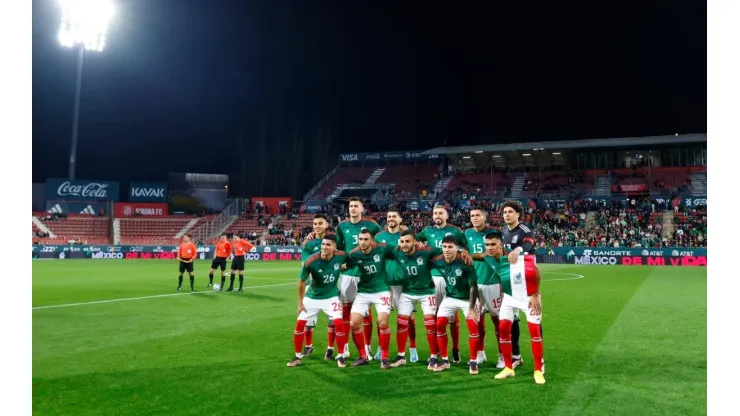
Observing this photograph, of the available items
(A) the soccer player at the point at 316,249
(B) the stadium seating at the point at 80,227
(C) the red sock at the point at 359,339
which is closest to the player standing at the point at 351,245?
(A) the soccer player at the point at 316,249

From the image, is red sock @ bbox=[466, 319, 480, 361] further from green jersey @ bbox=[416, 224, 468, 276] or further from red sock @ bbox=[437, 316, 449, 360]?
green jersey @ bbox=[416, 224, 468, 276]

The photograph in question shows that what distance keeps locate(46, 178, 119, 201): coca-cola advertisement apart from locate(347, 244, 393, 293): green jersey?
49710 mm

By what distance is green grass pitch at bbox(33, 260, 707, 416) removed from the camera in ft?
20.1

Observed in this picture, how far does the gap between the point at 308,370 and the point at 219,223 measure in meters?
47.0

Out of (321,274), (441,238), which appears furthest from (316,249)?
(441,238)

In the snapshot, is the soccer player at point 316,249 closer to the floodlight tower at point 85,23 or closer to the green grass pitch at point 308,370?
the green grass pitch at point 308,370

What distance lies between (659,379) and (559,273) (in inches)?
828

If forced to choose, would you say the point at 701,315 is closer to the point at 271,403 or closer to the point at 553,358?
the point at 553,358

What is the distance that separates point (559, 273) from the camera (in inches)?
1084

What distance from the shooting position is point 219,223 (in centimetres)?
5281

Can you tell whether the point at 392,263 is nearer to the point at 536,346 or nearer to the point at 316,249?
the point at 316,249

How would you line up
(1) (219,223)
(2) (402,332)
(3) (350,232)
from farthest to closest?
(1) (219,223)
(3) (350,232)
(2) (402,332)

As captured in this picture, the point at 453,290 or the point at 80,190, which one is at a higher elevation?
the point at 80,190

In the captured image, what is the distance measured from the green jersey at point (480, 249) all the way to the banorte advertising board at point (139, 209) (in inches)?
1974
